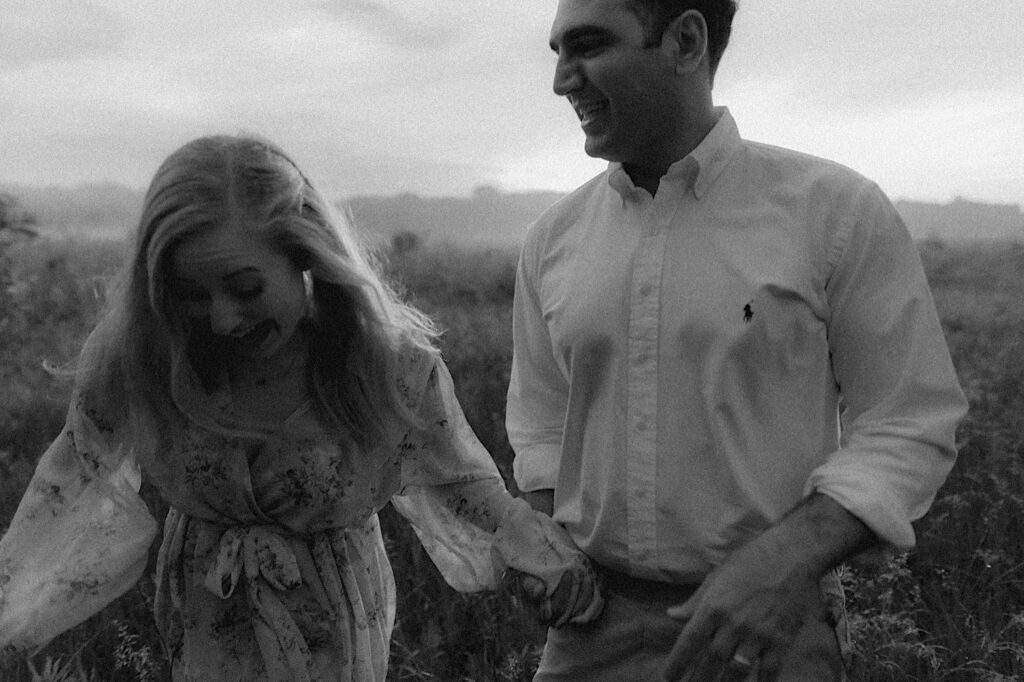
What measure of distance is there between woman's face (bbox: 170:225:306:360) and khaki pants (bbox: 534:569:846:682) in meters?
0.80

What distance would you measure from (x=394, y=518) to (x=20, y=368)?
390 centimetres

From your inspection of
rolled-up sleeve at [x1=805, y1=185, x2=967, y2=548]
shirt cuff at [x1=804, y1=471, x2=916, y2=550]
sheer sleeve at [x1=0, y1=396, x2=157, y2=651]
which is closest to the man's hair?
rolled-up sleeve at [x1=805, y1=185, x2=967, y2=548]

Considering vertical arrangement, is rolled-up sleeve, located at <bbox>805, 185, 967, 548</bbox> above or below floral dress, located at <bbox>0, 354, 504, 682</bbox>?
above

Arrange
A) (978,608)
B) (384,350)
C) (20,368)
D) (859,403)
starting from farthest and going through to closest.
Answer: (20,368), (978,608), (384,350), (859,403)

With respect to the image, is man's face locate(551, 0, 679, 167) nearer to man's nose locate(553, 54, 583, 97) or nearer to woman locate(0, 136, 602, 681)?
man's nose locate(553, 54, 583, 97)

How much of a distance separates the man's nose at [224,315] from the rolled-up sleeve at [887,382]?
1.02 metres

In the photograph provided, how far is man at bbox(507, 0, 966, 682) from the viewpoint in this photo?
166cm

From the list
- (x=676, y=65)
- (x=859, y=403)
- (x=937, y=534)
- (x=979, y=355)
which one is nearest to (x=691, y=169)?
(x=676, y=65)

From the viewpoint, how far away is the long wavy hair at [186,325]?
6.79 feet

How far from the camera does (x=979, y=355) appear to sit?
7137 millimetres

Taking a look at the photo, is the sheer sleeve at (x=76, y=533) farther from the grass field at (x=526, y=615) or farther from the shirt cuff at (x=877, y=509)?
Answer: the shirt cuff at (x=877, y=509)

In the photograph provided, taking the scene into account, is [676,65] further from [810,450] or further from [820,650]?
[820,650]

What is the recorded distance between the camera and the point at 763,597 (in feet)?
5.30

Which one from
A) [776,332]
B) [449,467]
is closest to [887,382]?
[776,332]
